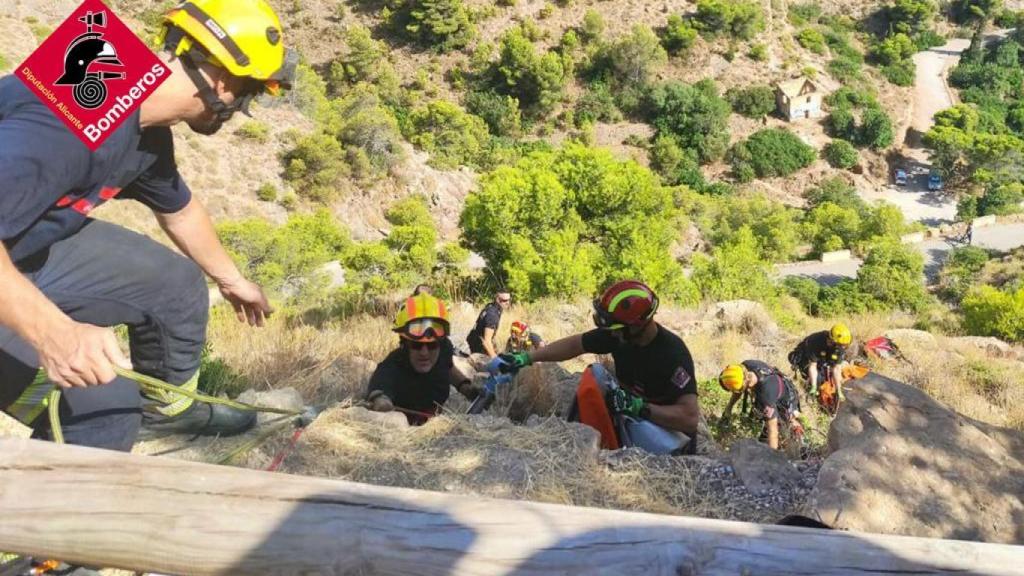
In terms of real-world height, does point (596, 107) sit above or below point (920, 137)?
above

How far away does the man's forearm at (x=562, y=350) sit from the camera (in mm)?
4262

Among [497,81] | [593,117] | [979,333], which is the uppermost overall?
[497,81]

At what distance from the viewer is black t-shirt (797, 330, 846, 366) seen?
275 inches

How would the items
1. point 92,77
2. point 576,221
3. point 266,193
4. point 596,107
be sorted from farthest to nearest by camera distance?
1. point 596,107
2. point 266,193
3. point 576,221
4. point 92,77

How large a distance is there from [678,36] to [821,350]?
35.4 meters

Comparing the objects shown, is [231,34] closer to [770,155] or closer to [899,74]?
[770,155]

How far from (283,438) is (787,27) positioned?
4863 centimetres

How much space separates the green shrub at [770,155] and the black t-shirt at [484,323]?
31121 mm

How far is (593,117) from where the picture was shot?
35469 mm

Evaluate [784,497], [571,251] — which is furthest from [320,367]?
[571,251]

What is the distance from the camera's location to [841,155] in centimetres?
3638

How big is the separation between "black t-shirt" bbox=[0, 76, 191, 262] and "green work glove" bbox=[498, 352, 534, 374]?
99.6 inches

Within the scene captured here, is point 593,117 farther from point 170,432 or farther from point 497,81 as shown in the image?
point 170,432

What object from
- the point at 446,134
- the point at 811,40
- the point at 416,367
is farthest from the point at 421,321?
the point at 811,40
